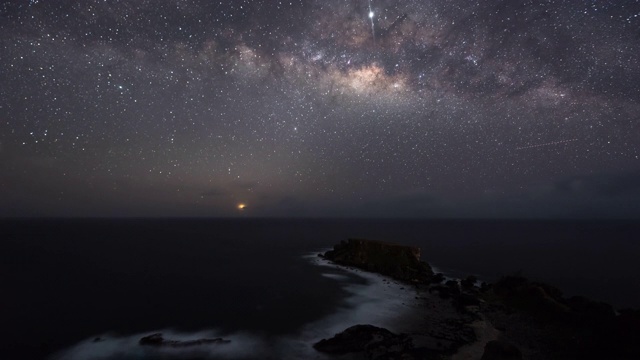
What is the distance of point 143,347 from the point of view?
82.6 ft

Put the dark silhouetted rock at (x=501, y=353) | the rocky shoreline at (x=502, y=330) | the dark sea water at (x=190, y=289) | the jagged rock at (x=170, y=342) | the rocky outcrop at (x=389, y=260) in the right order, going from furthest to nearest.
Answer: the rocky outcrop at (x=389, y=260) → the dark sea water at (x=190, y=289) → the jagged rock at (x=170, y=342) → the rocky shoreline at (x=502, y=330) → the dark silhouetted rock at (x=501, y=353)

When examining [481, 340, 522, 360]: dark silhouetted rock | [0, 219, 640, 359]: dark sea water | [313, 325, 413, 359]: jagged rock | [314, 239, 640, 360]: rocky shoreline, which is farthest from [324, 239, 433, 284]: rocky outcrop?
[481, 340, 522, 360]: dark silhouetted rock

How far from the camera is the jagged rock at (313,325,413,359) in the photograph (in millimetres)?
22484

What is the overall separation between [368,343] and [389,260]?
97.5ft

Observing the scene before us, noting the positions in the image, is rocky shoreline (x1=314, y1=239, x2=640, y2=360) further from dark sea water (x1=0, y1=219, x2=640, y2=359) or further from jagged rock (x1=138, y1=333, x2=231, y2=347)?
jagged rock (x1=138, y1=333, x2=231, y2=347)

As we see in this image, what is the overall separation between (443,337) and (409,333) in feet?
8.21

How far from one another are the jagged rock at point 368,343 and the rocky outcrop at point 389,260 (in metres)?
22.1

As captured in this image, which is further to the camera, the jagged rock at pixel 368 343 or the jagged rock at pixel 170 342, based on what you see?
the jagged rock at pixel 170 342

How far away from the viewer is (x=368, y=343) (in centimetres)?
2394

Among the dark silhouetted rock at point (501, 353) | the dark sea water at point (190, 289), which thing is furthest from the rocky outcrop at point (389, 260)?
the dark silhouetted rock at point (501, 353)

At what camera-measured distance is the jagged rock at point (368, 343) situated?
22484 mm

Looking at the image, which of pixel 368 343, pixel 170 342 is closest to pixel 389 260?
pixel 368 343

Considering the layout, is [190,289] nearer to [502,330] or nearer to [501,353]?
[502,330]

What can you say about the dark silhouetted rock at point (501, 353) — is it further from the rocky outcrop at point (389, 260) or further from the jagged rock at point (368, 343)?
the rocky outcrop at point (389, 260)
